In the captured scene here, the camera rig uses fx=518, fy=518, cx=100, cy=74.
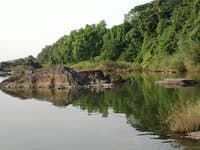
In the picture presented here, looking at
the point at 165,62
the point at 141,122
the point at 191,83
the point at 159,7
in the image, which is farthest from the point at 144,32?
the point at 141,122

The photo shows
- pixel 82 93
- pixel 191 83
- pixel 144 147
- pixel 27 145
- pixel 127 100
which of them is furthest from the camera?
pixel 191 83

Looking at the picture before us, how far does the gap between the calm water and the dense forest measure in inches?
1707

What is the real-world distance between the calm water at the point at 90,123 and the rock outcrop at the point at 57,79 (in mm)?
11546

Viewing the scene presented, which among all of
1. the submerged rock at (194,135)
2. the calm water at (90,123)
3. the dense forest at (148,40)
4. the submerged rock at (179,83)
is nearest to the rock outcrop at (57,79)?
the submerged rock at (179,83)

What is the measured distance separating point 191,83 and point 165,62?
43.5 meters

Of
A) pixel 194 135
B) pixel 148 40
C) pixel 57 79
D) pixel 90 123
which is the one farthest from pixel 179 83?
pixel 148 40

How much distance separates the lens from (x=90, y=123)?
27750 millimetres

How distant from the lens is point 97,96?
142ft

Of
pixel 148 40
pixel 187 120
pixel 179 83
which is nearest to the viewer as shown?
pixel 187 120

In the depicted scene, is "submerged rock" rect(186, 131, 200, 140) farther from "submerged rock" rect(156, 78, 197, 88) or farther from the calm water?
"submerged rock" rect(156, 78, 197, 88)

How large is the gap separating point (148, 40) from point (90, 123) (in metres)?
102

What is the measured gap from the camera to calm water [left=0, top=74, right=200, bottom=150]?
21.5 meters

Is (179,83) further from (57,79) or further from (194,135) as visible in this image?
(194,135)

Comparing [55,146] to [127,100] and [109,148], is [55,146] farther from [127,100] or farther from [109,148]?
[127,100]
